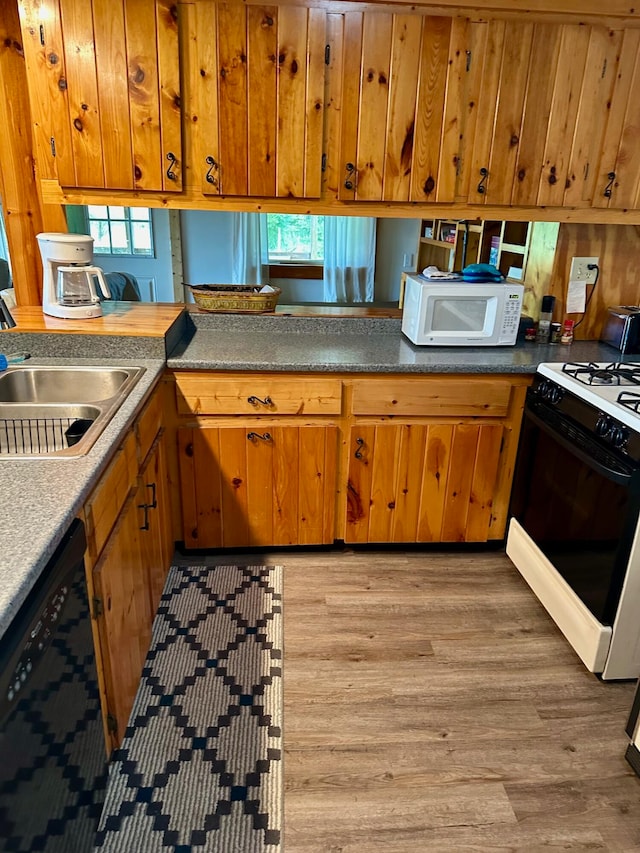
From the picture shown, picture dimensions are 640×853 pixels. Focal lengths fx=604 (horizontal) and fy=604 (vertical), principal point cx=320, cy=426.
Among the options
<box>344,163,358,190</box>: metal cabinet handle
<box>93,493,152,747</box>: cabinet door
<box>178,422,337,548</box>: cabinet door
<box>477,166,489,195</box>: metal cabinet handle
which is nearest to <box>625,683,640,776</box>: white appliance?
<box>178,422,337,548</box>: cabinet door

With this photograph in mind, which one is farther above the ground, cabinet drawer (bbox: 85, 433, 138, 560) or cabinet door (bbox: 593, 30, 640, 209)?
cabinet door (bbox: 593, 30, 640, 209)

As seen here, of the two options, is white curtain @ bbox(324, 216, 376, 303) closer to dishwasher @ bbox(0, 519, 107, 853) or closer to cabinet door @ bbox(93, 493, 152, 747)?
cabinet door @ bbox(93, 493, 152, 747)

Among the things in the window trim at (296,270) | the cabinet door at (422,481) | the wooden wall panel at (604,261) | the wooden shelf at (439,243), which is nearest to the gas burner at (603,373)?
the cabinet door at (422,481)

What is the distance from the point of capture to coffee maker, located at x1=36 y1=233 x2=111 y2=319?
220cm

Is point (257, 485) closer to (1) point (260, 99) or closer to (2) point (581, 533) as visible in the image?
(2) point (581, 533)

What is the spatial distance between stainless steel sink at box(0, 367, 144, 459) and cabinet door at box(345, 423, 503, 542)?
968 mm

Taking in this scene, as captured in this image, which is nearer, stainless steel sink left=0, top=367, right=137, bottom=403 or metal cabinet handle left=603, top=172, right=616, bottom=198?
stainless steel sink left=0, top=367, right=137, bottom=403

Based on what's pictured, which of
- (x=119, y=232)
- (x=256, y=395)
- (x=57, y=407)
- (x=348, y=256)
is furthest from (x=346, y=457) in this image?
(x=119, y=232)

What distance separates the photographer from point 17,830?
2.90ft

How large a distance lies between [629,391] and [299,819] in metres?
1.61

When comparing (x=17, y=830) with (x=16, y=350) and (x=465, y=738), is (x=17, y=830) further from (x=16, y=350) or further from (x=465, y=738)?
(x=16, y=350)

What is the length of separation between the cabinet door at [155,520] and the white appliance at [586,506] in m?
1.39

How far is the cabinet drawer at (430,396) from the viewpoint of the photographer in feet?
7.71

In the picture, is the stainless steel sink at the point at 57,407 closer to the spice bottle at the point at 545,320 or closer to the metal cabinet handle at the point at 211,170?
the metal cabinet handle at the point at 211,170
